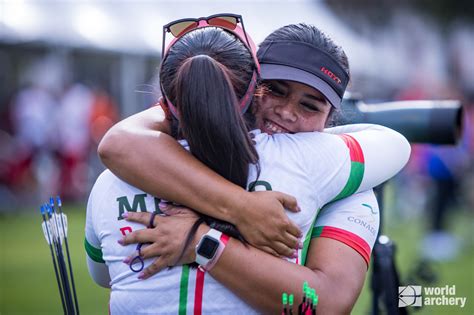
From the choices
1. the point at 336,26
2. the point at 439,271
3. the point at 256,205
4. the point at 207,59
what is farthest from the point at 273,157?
the point at 336,26

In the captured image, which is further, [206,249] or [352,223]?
[352,223]

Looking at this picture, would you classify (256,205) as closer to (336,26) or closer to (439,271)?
(439,271)

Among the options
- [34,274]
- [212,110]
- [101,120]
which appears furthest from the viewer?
[101,120]

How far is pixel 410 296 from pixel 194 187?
1.77 m

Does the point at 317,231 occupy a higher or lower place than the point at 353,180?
lower

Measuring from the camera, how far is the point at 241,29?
7.38 feet

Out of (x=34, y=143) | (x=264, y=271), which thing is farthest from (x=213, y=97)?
(x=34, y=143)

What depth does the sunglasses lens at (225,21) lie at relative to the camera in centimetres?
225

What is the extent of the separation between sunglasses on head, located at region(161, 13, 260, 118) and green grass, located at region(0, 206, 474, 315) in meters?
2.56

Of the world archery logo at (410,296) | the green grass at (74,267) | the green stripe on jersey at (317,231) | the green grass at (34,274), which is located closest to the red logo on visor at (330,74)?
the green stripe on jersey at (317,231)

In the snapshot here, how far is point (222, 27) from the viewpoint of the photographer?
7.27 ft

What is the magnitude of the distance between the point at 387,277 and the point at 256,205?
4.59 feet

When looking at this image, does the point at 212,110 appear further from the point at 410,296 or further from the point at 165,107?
the point at 410,296

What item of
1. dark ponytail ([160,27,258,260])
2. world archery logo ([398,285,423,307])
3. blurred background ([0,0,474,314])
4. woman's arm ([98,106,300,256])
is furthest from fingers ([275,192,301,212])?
blurred background ([0,0,474,314])
